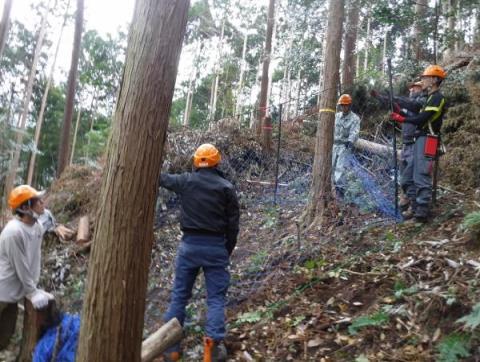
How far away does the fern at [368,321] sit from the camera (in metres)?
3.52

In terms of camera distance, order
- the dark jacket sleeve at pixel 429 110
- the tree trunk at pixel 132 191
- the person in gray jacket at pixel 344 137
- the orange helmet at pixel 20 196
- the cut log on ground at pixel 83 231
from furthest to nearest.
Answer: the cut log on ground at pixel 83 231 → the person in gray jacket at pixel 344 137 → the dark jacket sleeve at pixel 429 110 → the orange helmet at pixel 20 196 → the tree trunk at pixel 132 191

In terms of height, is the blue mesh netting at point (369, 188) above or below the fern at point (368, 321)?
above

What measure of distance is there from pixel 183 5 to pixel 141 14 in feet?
0.88

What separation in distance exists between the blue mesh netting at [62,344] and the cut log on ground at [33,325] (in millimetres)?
80

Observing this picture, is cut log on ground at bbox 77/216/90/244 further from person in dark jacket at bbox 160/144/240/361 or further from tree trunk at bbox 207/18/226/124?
tree trunk at bbox 207/18/226/124

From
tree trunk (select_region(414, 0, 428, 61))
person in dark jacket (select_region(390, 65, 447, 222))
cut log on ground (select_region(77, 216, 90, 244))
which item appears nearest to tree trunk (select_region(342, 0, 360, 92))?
tree trunk (select_region(414, 0, 428, 61))

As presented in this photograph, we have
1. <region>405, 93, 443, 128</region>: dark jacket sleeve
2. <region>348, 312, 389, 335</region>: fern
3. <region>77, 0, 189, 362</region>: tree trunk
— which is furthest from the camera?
<region>405, 93, 443, 128</region>: dark jacket sleeve

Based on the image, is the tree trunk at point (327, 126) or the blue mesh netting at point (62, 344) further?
the tree trunk at point (327, 126)

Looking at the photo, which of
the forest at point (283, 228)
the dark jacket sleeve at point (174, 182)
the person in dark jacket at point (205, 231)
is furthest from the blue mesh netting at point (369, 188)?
the dark jacket sleeve at point (174, 182)

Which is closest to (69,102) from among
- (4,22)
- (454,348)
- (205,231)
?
(4,22)

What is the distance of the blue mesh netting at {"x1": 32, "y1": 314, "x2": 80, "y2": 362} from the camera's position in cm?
371

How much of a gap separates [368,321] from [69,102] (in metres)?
13.0

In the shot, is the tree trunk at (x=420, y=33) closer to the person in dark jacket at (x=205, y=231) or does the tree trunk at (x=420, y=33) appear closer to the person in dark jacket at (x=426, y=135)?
the person in dark jacket at (x=426, y=135)

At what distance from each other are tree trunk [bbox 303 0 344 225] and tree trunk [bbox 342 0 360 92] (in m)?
5.62
